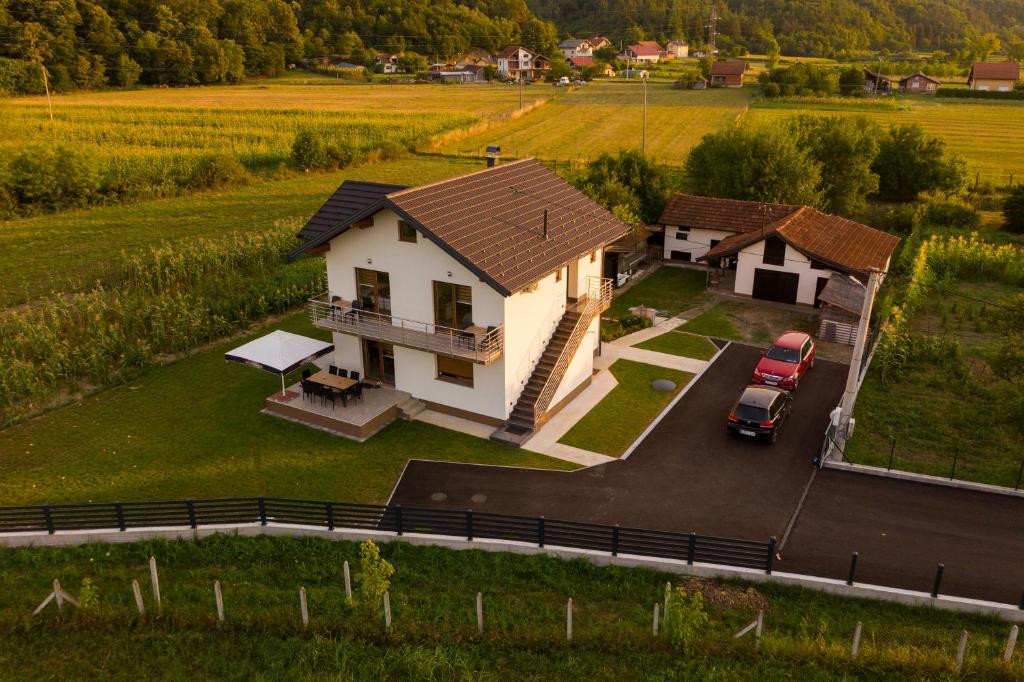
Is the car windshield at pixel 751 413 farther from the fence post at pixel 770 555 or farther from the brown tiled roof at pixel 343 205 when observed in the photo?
the brown tiled roof at pixel 343 205

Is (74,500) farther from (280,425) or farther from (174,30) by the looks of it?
(174,30)

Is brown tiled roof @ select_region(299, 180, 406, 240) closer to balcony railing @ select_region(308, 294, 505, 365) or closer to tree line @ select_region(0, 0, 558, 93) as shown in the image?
balcony railing @ select_region(308, 294, 505, 365)

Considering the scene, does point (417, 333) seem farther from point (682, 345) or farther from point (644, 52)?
point (644, 52)

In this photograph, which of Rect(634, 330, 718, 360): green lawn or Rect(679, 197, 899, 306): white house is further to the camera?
Rect(679, 197, 899, 306): white house

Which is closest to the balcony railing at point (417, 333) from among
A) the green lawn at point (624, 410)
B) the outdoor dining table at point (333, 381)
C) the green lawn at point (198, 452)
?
the outdoor dining table at point (333, 381)

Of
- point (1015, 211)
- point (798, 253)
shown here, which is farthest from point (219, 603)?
point (1015, 211)

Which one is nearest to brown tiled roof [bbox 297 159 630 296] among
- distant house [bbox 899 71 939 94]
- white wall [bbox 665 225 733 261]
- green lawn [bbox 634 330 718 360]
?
green lawn [bbox 634 330 718 360]
